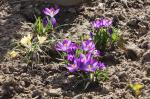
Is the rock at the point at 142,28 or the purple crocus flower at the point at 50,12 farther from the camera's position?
the purple crocus flower at the point at 50,12

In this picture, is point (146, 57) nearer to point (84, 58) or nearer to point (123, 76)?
point (123, 76)

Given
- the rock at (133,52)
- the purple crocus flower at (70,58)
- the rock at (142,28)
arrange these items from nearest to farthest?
the purple crocus flower at (70,58) < the rock at (133,52) < the rock at (142,28)

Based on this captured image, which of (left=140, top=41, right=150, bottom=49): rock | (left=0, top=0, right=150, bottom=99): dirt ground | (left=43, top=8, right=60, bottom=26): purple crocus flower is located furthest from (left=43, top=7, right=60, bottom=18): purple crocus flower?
(left=140, top=41, right=150, bottom=49): rock

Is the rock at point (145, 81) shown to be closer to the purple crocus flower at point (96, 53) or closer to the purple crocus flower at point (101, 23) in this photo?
the purple crocus flower at point (96, 53)

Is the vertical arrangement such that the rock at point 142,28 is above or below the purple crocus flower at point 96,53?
above

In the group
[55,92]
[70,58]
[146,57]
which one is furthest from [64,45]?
[146,57]

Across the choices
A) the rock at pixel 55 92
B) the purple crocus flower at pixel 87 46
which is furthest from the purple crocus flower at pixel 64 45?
the rock at pixel 55 92

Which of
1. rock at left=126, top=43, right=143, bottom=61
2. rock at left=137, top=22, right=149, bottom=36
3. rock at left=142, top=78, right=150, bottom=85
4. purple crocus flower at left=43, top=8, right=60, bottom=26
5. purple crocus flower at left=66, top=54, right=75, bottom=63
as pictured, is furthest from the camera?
purple crocus flower at left=43, top=8, right=60, bottom=26

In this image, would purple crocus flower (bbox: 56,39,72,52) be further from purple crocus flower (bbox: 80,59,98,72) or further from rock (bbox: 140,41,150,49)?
rock (bbox: 140,41,150,49)
